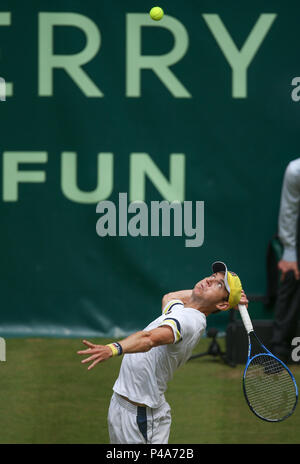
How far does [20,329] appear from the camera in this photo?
6.78 metres

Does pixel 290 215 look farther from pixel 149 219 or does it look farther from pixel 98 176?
pixel 98 176

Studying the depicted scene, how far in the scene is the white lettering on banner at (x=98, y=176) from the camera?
662cm

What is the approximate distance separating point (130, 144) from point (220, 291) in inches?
122

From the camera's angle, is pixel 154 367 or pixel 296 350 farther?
pixel 296 350

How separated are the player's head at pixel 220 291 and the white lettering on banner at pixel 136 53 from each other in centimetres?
315

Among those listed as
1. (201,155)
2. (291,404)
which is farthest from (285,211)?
(291,404)

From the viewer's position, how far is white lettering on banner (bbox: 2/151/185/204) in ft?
21.7

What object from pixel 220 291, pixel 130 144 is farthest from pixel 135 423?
pixel 130 144

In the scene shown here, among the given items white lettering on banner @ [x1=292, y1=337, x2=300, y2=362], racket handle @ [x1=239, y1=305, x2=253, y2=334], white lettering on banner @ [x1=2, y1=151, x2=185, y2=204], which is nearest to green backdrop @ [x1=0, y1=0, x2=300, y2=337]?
white lettering on banner @ [x1=2, y1=151, x2=185, y2=204]

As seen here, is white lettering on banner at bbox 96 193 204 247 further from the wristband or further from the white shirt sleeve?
the wristband

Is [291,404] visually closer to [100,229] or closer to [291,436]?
[291,436]

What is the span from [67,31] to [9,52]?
0.45m

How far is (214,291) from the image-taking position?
3777 mm

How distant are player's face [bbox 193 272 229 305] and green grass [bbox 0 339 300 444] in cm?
129
